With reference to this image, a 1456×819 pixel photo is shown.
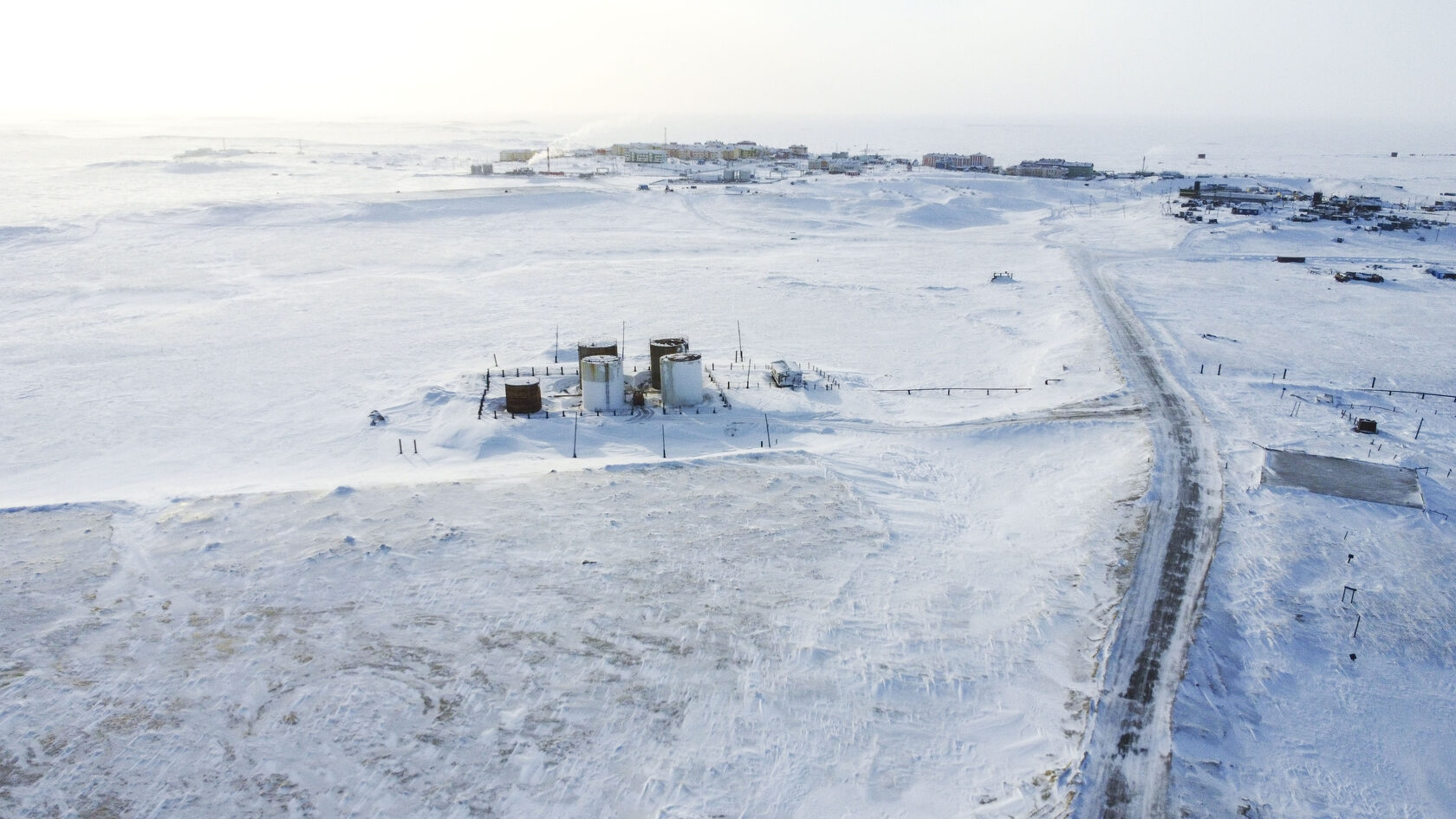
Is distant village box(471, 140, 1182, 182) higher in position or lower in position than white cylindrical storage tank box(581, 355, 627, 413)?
higher

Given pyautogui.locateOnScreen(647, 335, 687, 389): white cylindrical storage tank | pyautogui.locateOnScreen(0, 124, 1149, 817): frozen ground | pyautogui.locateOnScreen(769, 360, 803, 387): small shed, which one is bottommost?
pyautogui.locateOnScreen(0, 124, 1149, 817): frozen ground

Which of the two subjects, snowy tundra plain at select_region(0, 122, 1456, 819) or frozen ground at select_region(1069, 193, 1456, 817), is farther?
frozen ground at select_region(1069, 193, 1456, 817)

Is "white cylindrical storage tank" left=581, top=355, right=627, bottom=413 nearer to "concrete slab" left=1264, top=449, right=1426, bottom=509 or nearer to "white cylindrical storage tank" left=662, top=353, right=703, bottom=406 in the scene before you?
"white cylindrical storage tank" left=662, top=353, right=703, bottom=406

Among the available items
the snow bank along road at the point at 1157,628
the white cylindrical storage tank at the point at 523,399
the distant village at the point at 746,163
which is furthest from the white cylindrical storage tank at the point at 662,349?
the distant village at the point at 746,163

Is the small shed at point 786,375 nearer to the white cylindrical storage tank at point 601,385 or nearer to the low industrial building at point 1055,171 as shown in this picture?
the white cylindrical storage tank at point 601,385

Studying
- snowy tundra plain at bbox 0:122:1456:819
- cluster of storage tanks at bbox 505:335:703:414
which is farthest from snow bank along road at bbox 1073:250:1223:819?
cluster of storage tanks at bbox 505:335:703:414

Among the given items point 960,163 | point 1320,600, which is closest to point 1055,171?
point 960,163

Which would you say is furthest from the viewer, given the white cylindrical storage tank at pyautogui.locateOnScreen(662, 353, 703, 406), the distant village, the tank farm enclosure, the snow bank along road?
the distant village
